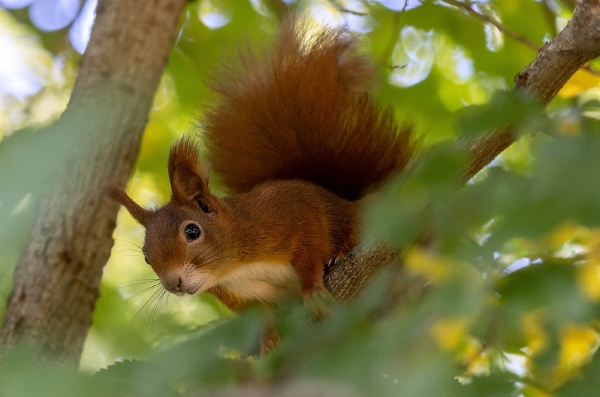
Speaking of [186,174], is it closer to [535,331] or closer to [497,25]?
[497,25]

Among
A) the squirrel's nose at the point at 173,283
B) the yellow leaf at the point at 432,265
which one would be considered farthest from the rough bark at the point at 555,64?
the squirrel's nose at the point at 173,283

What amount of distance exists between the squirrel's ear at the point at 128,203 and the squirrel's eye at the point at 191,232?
21 cm

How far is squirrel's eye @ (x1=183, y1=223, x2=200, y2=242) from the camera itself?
2.44 m

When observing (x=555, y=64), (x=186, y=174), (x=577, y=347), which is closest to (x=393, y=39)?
(x=186, y=174)

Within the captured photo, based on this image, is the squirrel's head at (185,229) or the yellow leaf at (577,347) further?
the squirrel's head at (185,229)

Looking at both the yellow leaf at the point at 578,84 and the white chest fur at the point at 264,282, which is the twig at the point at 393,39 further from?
the white chest fur at the point at 264,282

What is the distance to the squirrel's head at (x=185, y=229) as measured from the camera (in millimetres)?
2311

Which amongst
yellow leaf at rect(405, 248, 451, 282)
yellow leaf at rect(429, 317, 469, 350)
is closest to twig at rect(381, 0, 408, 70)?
yellow leaf at rect(405, 248, 451, 282)

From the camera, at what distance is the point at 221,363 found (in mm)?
1159

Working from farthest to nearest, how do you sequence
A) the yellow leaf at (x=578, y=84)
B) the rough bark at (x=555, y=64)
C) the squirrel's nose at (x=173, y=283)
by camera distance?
the yellow leaf at (x=578, y=84)
the squirrel's nose at (x=173, y=283)
the rough bark at (x=555, y=64)

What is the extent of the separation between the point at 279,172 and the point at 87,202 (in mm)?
795

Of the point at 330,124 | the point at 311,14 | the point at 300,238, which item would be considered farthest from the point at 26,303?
the point at 311,14

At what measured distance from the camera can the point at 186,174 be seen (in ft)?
8.36

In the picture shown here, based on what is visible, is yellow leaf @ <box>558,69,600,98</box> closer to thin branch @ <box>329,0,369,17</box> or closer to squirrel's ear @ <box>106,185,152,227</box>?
thin branch @ <box>329,0,369,17</box>
